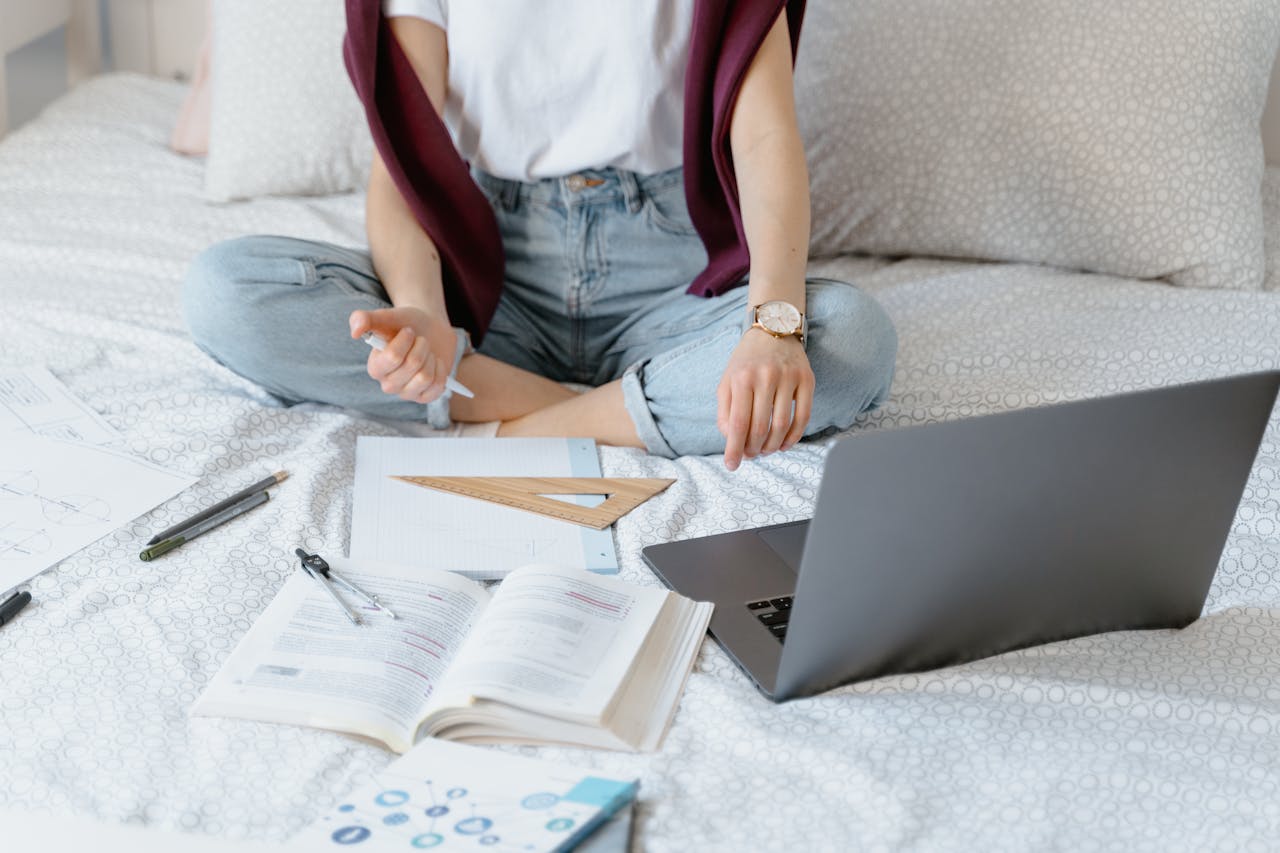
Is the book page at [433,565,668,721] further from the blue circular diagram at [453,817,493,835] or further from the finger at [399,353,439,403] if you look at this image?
the finger at [399,353,439,403]

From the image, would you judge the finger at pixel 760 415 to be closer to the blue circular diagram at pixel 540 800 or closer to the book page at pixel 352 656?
the book page at pixel 352 656

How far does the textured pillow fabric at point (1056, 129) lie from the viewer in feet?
4.75

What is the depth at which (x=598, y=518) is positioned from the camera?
41.0 inches

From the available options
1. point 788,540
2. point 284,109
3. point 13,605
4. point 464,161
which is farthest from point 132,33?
point 788,540

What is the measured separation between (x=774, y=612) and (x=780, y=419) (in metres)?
0.16

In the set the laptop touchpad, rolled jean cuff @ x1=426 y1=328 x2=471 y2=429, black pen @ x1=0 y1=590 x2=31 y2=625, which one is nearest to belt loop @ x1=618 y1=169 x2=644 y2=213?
rolled jean cuff @ x1=426 y1=328 x2=471 y2=429

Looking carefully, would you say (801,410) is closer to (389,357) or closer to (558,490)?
(558,490)

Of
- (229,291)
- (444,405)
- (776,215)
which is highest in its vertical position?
(776,215)

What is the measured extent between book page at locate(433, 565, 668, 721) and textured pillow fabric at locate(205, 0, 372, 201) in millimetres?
1015

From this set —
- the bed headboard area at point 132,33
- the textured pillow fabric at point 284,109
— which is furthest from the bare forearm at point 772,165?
the bed headboard area at point 132,33

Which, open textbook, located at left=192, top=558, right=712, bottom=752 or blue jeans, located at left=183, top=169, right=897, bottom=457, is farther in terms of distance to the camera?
blue jeans, located at left=183, top=169, right=897, bottom=457

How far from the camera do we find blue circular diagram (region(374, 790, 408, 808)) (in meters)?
0.69

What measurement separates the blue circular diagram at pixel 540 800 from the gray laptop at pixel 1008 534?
17cm

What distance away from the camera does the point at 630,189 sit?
1.29m
